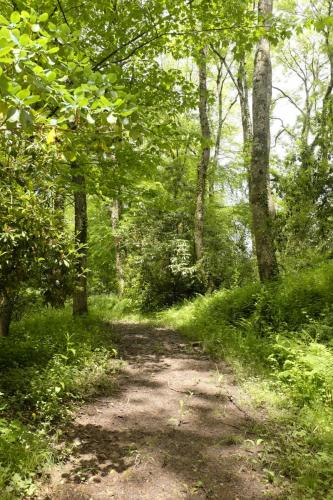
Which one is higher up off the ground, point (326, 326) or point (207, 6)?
point (207, 6)

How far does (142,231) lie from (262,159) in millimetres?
6962

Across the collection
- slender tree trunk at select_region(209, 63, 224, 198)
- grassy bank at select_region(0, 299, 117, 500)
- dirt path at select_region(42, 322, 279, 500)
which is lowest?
dirt path at select_region(42, 322, 279, 500)

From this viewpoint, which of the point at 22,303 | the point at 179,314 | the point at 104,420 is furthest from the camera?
the point at 179,314

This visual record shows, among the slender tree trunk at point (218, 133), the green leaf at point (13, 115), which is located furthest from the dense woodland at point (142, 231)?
the slender tree trunk at point (218, 133)

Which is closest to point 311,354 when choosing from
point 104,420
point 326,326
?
point 326,326

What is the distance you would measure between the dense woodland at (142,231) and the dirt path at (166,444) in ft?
0.93

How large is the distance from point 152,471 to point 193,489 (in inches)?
18.5

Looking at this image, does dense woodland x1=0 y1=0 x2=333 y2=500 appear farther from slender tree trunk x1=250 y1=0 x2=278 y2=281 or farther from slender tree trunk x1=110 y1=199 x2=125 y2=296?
slender tree trunk x1=110 y1=199 x2=125 y2=296

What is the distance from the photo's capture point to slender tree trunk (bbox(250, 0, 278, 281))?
9312mm

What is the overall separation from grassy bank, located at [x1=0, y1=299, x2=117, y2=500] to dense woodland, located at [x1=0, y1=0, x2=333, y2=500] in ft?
0.07

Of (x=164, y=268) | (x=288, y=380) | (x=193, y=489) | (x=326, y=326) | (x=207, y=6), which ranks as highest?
(x=207, y=6)

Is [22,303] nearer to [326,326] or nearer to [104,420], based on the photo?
[104,420]

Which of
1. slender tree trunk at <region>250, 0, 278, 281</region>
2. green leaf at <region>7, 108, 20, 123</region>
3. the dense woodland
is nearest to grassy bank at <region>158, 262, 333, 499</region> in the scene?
the dense woodland

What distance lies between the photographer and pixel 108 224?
1936 cm
